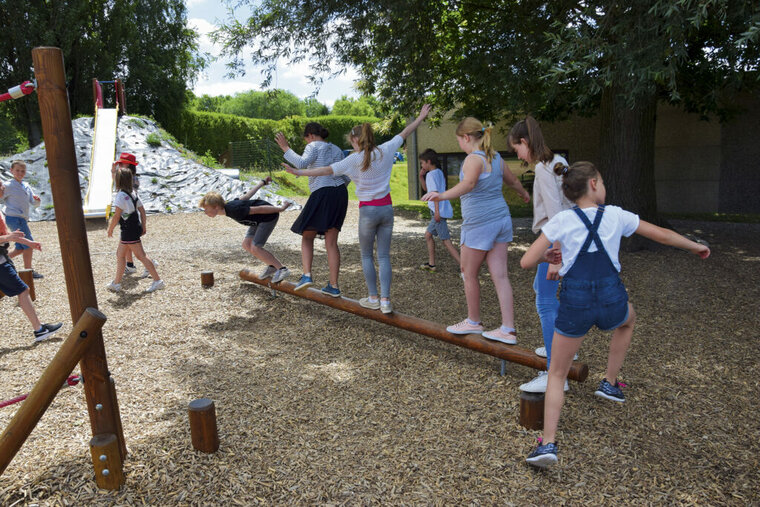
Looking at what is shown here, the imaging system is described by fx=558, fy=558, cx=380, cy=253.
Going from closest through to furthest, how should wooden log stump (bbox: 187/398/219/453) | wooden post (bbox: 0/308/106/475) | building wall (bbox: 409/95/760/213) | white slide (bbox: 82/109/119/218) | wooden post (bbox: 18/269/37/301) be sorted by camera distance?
wooden post (bbox: 0/308/106/475) → wooden log stump (bbox: 187/398/219/453) → wooden post (bbox: 18/269/37/301) → white slide (bbox: 82/109/119/218) → building wall (bbox: 409/95/760/213)

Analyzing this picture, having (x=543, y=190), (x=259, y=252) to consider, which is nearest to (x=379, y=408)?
(x=543, y=190)

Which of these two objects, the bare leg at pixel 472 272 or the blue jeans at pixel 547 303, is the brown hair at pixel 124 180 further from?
the blue jeans at pixel 547 303

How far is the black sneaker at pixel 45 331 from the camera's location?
5.21 metres

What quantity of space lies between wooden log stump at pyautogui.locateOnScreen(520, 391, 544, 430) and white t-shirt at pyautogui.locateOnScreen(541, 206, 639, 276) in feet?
3.33

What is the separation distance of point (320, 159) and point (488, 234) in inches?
79.1

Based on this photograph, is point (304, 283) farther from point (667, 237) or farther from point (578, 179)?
point (667, 237)

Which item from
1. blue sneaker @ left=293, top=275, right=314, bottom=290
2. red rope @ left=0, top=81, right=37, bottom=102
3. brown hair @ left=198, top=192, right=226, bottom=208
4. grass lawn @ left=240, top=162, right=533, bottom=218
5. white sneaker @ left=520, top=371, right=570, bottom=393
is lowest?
grass lawn @ left=240, top=162, right=533, bottom=218

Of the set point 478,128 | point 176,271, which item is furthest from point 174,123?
point 478,128

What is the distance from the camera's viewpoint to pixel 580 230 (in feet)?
8.98

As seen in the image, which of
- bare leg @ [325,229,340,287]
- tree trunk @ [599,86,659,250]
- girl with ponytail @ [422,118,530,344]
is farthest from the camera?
tree trunk @ [599,86,659,250]

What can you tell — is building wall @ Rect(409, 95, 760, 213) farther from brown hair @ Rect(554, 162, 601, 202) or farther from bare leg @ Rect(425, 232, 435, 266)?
brown hair @ Rect(554, 162, 601, 202)

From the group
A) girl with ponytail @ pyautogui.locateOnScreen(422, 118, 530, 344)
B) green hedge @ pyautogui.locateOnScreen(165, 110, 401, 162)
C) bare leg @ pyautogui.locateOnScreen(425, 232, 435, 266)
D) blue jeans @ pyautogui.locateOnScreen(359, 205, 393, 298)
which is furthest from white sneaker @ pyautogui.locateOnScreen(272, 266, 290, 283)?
green hedge @ pyautogui.locateOnScreen(165, 110, 401, 162)

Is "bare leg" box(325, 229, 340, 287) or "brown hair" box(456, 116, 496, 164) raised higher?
"brown hair" box(456, 116, 496, 164)

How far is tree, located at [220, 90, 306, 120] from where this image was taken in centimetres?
10575
